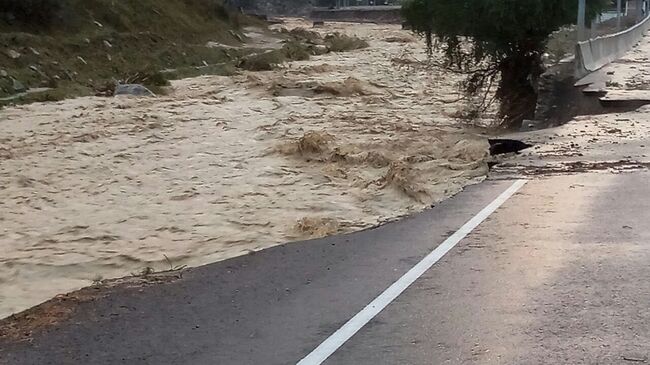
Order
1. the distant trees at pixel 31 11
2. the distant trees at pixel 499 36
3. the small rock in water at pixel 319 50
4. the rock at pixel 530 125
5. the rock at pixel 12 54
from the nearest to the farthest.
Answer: the rock at pixel 530 125 < the distant trees at pixel 499 36 < the rock at pixel 12 54 < the distant trees at pixel 31 11 < the small rock in water at pixel 319 50

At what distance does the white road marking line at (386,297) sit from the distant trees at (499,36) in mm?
10464

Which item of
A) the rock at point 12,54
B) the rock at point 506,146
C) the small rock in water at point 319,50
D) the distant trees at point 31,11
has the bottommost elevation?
the small rock in water at point 319,50

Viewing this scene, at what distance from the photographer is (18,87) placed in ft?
97.2

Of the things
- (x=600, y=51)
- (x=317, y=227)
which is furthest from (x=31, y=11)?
(x=317, y=227)

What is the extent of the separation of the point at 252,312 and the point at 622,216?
491 centimetres

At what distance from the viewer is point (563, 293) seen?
8.09 meters

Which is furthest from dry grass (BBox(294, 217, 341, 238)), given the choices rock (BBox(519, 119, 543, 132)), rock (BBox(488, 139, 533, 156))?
rock (BBox(519, 119, 543, 132))

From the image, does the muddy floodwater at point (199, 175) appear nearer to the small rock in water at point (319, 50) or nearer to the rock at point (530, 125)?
the rock at point (530, 125)

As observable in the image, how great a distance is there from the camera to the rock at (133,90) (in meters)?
30.1

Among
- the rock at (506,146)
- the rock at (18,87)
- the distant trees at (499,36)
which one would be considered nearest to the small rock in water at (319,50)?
the rock at (18,87)

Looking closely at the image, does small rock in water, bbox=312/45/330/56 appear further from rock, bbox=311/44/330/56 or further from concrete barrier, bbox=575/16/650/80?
concrete barrier, bbox=575/16/650/80

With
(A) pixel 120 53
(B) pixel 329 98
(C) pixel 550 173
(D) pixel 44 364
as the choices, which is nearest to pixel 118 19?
(A) pixel 120 53

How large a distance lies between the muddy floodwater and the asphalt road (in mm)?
1151

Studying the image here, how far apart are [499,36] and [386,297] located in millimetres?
14922
